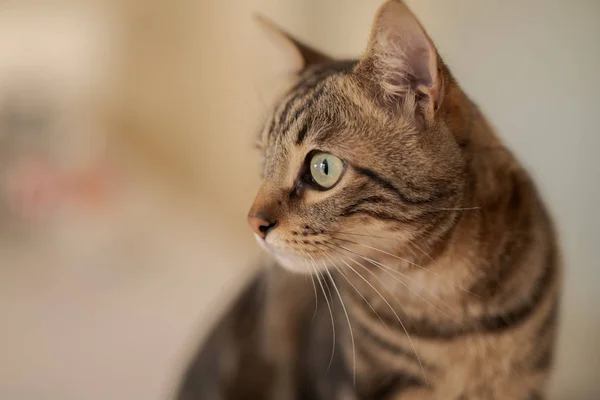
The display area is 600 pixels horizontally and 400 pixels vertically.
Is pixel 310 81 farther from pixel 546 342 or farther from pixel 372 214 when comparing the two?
pixel 546 342

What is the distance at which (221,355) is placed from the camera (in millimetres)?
806

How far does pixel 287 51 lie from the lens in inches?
23.9

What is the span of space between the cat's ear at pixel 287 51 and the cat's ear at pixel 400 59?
13 cm

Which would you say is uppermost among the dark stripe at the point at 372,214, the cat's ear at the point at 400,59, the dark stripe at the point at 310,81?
the cat's ear at the point at 400,59

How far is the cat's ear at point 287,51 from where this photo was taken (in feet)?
1.91

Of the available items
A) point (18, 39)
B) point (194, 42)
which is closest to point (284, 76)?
point (194, 42)

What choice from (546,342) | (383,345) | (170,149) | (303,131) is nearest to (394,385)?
(383,345)

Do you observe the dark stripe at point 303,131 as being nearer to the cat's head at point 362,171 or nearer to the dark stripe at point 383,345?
the cat's head at point 362,171

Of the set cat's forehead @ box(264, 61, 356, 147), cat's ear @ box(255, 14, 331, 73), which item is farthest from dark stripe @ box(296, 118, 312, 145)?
cat's ear @ box(255, 14, 331, 73)

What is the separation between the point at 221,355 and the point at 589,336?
1.60ft

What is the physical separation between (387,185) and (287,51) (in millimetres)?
215

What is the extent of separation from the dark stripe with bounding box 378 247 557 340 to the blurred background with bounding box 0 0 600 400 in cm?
2

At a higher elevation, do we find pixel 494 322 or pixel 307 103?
pixel 307 103

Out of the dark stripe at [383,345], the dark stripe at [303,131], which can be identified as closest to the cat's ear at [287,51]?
the dark stripe at [303,131]
